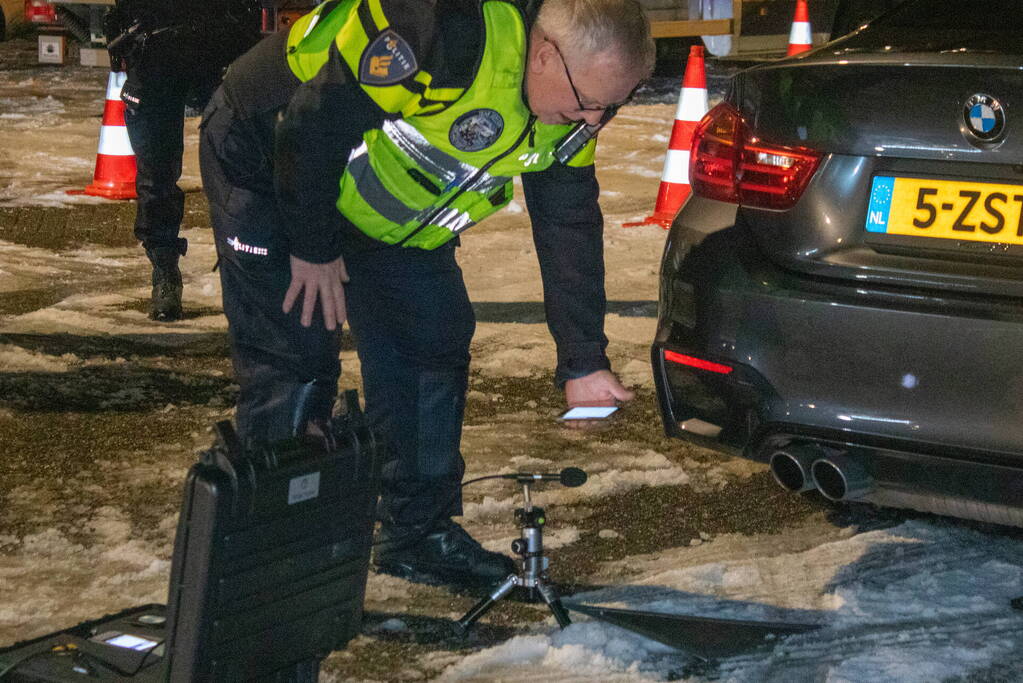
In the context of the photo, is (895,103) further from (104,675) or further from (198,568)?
(104,675)

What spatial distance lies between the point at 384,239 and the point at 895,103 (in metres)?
1.07

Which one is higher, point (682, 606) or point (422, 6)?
point (422, 6)

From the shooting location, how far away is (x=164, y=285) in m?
5.46

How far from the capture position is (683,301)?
325 cm

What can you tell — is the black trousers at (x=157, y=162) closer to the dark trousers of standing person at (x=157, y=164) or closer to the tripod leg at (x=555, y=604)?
the dark trousers of standing person at (x=157, y=164)

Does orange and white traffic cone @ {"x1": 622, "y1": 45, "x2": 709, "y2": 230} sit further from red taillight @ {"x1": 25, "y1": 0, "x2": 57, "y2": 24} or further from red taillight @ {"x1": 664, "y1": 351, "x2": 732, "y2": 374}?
red taillight @ {"x1": 25, "y1": 0, "x2": 57, "y2": 24}

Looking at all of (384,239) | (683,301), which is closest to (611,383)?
(683,301)

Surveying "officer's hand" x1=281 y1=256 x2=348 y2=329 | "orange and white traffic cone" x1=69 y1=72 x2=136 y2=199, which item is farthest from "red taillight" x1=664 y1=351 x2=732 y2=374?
"orange and white traffic cone" x1=69 y1=72 x2=136 y2=199

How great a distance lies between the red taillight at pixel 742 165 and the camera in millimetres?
3062

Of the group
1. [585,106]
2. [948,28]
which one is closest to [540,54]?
[585,106]

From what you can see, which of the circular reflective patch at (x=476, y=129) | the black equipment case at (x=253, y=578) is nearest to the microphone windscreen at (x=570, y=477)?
the black equipment case at (x=253, y=578)

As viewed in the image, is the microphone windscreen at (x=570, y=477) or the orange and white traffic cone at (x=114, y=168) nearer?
the microphone windscreen at (x=570, y=477)

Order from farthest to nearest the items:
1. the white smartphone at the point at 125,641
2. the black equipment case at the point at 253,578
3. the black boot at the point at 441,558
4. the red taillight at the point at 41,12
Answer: the red taillight at the point at 41,12
the black boot at the point at 441,558
the white smartphone at the point at 125,641
the black equipment case at the point at 253,578

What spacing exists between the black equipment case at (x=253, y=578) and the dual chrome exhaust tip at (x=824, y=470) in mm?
970
